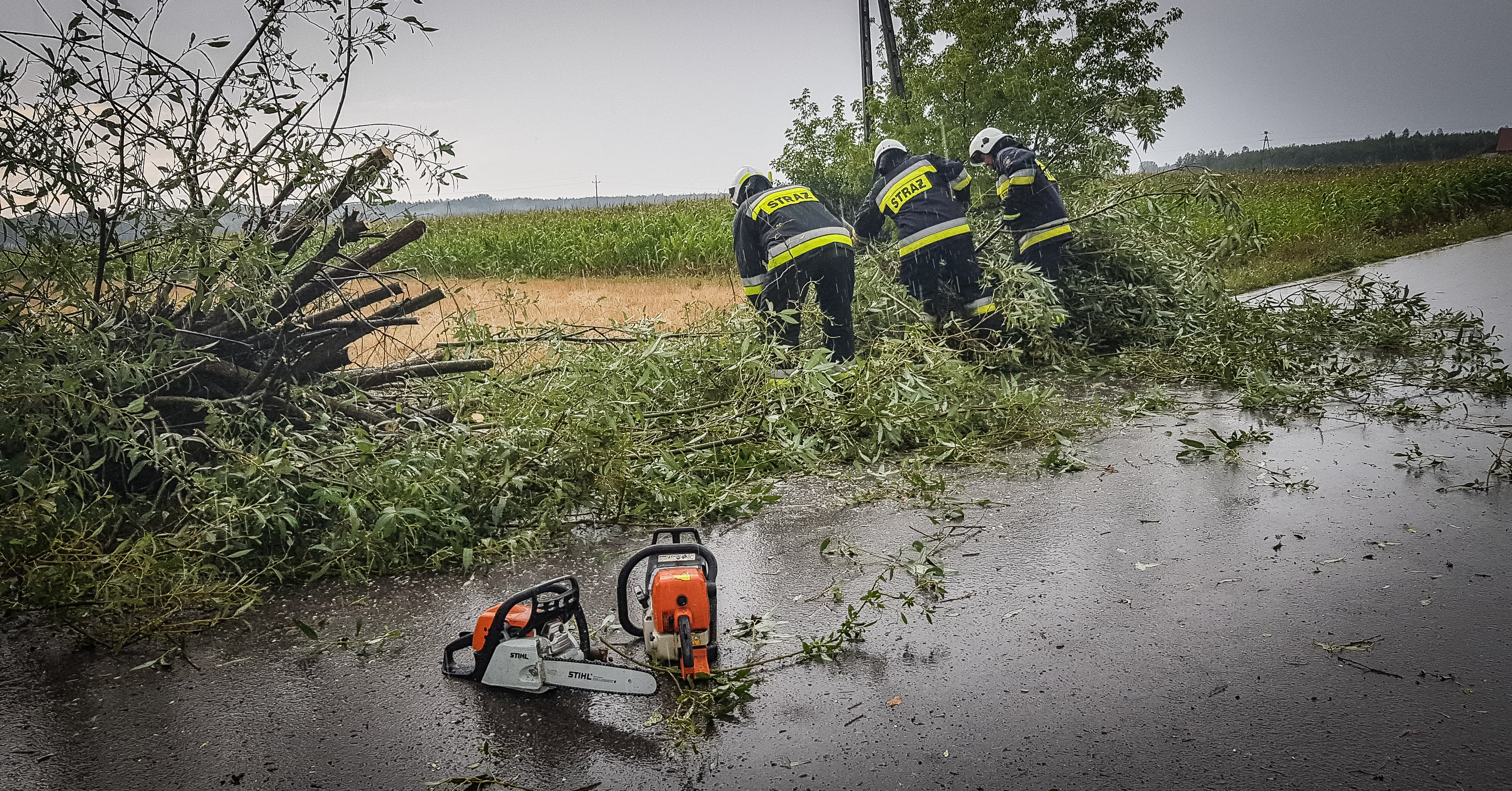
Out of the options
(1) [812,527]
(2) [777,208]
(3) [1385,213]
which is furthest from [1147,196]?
(3) [1385,213]

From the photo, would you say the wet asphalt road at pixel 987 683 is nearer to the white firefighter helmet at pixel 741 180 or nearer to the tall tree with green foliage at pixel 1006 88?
the white firefighter helmet at pixel 741 180

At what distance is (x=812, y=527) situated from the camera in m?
5.25

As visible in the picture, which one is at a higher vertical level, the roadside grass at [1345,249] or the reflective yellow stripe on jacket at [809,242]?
the reflective yellow stripe on jacket at [809,242]

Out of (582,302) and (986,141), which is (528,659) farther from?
(582,302)

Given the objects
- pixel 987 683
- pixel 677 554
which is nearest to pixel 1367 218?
pixel 987 683

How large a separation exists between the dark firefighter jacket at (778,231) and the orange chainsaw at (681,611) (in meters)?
4.87

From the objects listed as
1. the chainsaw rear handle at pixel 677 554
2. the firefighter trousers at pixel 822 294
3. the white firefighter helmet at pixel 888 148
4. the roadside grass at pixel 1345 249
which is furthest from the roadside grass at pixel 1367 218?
the chainsaw rear handle at pixel 677 554

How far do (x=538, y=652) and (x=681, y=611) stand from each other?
54 cm

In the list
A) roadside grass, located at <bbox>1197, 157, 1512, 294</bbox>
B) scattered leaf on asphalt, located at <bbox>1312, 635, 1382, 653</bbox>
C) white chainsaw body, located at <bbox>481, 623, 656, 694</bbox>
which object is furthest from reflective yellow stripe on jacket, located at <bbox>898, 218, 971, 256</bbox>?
roadside grass, located at <bbox>1197, 157, 1512, 294</bbox>

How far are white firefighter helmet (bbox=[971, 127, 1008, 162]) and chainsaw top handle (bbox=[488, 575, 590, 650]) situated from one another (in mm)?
8075

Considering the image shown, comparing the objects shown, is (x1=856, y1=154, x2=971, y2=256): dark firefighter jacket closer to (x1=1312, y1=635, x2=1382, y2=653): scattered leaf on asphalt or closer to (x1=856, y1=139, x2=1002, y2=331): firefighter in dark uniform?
(x1=856, y1=139, x2=1002, y2=331): firefighter in dark uniform

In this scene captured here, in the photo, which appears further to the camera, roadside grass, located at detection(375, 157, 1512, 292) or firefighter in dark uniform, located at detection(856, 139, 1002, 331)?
roadside grass, located at detection(375, 157, 1512, 292)

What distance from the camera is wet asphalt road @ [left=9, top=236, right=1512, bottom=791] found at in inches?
113

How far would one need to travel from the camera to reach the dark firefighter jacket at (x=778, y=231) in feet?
26.3
